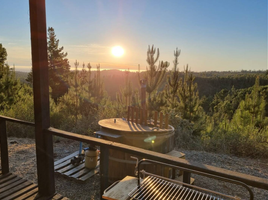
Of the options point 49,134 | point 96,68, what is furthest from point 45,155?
point 96,68

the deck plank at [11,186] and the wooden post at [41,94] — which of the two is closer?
the wooden post at [41,94]

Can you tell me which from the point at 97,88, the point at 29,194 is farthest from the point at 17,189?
the point at 97,88

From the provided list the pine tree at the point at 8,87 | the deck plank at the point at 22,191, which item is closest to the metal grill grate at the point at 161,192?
the deck plank at the point at 22,191

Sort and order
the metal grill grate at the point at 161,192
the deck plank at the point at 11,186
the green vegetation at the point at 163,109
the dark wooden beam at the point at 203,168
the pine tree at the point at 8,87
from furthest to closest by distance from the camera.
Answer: the pine tree at the point at 8,87 → the green vegetation at the point at 163,109 → the deck plank at the point at 11,186 → the metal grill grate at the point at 161,192 → the dark wooden beam at the point at 203,168

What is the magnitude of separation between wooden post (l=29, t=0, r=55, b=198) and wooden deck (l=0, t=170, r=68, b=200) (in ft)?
0.35

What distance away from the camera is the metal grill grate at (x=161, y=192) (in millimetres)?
1379

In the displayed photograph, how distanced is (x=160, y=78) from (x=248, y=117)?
3.88 metres

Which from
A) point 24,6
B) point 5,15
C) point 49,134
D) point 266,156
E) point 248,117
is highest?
point 5,15

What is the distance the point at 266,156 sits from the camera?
5.38 meters

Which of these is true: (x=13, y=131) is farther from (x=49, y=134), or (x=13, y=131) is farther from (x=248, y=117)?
(x=248, y=117)

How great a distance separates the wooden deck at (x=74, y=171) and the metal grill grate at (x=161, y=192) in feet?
8.15

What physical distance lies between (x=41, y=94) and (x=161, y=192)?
4.98 feet

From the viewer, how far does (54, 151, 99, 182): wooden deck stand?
12.3 feet

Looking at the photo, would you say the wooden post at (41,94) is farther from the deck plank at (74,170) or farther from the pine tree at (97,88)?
the pine tree at (97,88)
